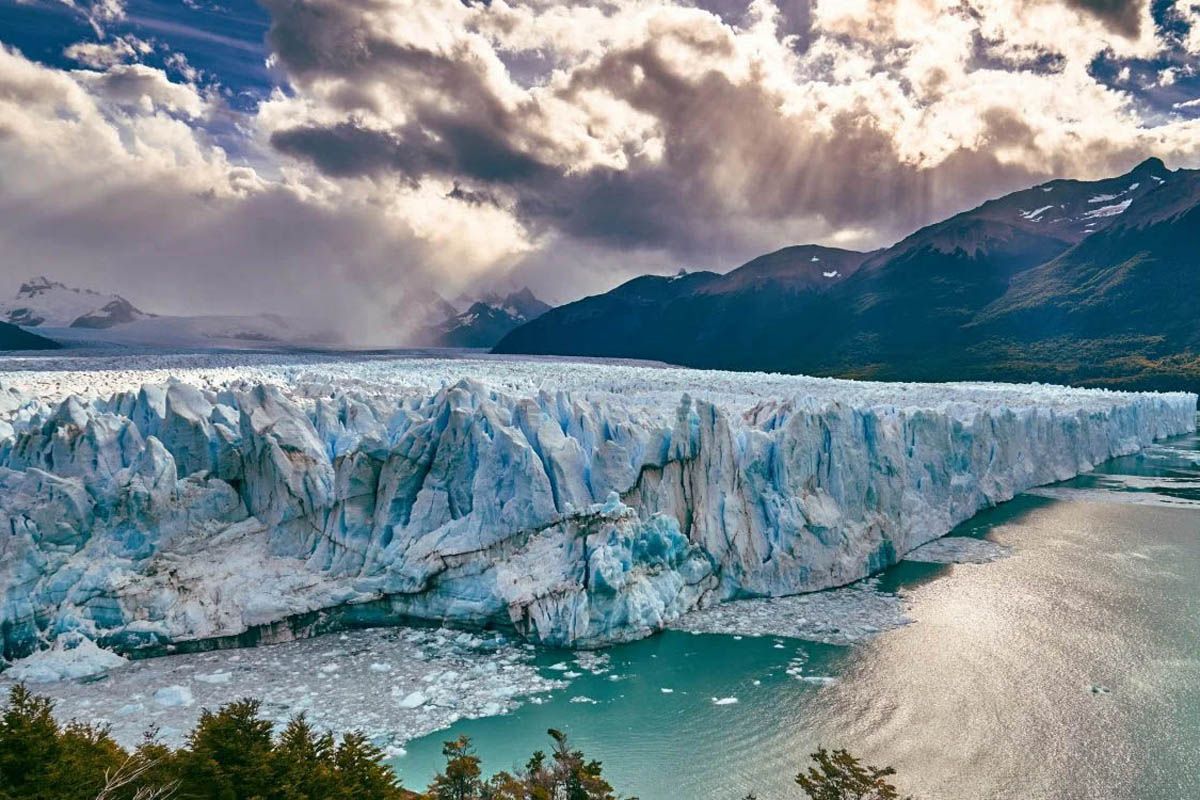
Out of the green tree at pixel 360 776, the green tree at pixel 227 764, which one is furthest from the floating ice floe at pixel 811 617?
the green tree at pixel 227 764

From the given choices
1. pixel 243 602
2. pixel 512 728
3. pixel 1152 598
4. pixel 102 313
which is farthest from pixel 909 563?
pixel 102 313

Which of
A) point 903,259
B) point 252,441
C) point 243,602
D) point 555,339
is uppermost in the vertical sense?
point 903,259

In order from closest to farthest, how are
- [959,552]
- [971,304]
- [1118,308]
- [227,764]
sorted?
[227,764]
[959,552]
[1118,308]
[971,304]

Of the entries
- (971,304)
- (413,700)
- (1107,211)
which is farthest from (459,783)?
(1107,211)

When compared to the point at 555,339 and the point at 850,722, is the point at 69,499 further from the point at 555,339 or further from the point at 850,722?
the point at 555,339

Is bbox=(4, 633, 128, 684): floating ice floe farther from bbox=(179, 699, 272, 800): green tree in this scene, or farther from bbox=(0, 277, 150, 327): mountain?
bbox=(0, 277, 150, 327): mountain

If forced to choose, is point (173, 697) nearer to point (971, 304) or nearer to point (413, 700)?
point (413, 700)
